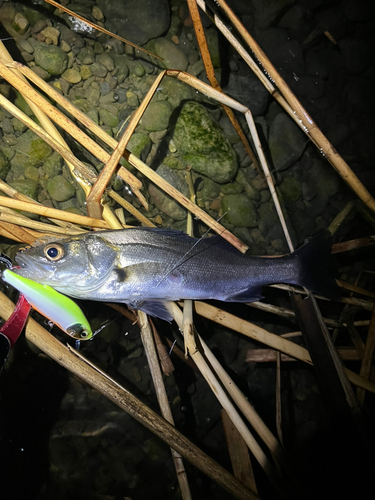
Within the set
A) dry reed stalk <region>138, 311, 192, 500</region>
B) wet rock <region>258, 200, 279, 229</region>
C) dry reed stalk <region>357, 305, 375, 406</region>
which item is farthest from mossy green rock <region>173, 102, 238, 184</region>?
dry reed stalk <region>357, 305, 375, 406</region>

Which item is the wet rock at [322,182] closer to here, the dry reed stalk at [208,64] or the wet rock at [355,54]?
the dry reed stalk at [208,64]

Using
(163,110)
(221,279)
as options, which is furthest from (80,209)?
(221,279)

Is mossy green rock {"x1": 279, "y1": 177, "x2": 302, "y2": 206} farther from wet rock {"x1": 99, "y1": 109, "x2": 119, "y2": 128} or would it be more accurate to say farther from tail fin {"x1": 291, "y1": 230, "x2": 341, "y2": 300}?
wet rock {"x1": 99, "y1": 109, "x2": 119, "y2": 128}

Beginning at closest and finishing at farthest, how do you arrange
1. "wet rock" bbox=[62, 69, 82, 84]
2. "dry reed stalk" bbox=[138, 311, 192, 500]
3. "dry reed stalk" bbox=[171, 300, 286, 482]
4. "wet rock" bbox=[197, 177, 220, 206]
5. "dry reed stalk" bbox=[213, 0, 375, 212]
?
"dry reed stalk" bbox=[171, 300, 286, 482]
"dry reed stalk" bbox=[138, 311, 192, 500]
"dry reed stalk" bbox=[213, 0, 375, 212]
"wet rock" bbox=[62, 69, 82, 84]
"wet rock" bbox=[197, 177, 220, 206]

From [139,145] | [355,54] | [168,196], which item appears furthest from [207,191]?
[355,54]

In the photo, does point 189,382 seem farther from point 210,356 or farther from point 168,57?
point 168,57

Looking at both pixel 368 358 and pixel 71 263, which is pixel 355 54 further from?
pixel 71 263

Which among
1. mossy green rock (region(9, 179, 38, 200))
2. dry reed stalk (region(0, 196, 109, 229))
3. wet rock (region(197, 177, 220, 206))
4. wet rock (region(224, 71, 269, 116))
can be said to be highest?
wet rock (region(224, 71, 269, 116))
